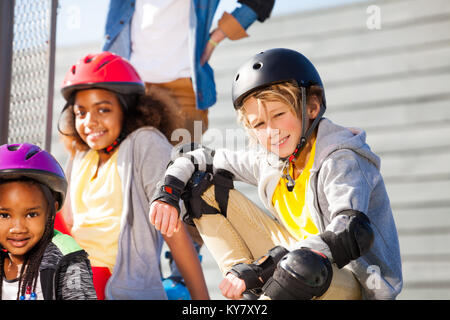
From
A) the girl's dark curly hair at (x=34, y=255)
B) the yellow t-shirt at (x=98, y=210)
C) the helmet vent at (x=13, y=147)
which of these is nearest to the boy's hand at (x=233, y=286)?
the girl's dark curly hair at (x=34, y=255)

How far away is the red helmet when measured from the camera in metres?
3.18

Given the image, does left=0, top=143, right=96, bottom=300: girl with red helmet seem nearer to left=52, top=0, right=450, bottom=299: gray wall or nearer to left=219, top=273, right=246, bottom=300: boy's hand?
left=219, top=273, right=246, bottom=300: boy's hand

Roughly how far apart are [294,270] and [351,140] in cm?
63

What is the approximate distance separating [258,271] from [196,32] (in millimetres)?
1760

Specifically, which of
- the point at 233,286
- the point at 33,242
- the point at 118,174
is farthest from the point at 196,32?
the point at 233,286

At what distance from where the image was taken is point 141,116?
330 cm

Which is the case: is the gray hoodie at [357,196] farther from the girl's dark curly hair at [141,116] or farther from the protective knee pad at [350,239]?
the girl's dark curly hair at [141,116]

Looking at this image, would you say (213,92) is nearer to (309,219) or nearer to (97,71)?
(97,71)

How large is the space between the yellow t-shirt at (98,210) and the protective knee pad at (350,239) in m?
1.43

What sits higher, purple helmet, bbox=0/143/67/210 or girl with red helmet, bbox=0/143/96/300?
purple helmet, bbox=0/143/67/210

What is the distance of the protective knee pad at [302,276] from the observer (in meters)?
1.81

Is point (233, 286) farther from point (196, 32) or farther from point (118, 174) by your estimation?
point (196, 32)

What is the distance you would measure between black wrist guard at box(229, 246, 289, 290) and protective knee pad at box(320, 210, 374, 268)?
1.04 feet

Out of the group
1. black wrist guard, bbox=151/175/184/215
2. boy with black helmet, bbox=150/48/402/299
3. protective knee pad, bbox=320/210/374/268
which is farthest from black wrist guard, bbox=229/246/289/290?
black wrist guard, bbox=151/175/184/215
